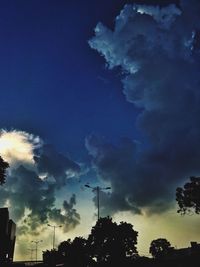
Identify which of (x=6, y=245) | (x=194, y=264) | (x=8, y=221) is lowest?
(x=194, y=264)

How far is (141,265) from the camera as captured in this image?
66.9 meters

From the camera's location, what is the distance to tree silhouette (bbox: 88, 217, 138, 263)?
308 ft

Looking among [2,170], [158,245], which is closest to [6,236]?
[2,170]

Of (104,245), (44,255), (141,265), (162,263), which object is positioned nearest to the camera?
(162,263)

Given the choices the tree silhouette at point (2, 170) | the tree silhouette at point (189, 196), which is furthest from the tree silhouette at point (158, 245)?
the tree silhouette at point (2, 170)

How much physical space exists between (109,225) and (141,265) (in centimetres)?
3104

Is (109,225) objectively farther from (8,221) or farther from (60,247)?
(60,247)

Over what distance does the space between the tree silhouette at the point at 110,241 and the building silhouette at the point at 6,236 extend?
76.3 feet

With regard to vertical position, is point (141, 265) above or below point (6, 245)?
below

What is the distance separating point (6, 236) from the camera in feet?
243

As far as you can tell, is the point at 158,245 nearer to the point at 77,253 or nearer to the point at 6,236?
the point at 77,253

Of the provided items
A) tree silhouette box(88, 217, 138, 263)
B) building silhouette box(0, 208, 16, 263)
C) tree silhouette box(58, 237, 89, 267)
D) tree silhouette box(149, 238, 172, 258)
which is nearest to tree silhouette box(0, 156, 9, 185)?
building silhouette box(0, 208, 16, 263)

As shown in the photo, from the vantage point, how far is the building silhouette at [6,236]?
236 ft

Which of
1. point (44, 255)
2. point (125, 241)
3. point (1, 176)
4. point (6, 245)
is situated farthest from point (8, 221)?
point (44, 255)
